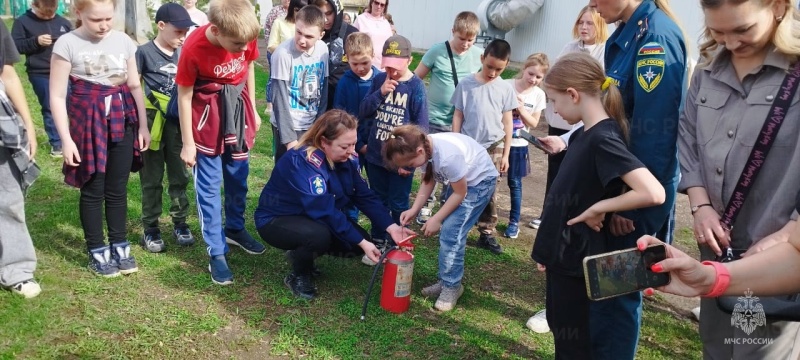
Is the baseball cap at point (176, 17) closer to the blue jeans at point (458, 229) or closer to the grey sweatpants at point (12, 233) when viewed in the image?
the grey sweatpants at point (12, 233)

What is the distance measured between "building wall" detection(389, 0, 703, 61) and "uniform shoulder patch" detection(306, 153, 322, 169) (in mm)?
7908

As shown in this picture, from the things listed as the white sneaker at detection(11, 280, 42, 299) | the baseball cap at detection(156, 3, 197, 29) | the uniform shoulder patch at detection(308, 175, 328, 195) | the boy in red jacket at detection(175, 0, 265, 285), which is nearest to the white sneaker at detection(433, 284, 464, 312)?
the uniform shoulder patch at detection(308, 175, 328, 195)

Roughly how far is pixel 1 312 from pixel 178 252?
1229 mm

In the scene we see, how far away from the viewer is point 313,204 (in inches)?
154

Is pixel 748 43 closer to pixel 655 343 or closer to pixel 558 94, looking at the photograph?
pixel 558 94

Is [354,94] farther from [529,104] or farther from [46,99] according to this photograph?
[46,99]

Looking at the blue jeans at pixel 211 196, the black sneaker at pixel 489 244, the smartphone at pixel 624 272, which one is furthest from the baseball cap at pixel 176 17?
the smartphone at pixel 624 272

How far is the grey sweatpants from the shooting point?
11.8 ft

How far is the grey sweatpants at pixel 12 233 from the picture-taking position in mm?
3609

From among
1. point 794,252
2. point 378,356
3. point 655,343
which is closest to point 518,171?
point 655,343

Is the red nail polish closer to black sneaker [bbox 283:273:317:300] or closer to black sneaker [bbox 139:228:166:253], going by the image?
black sneaker [bbox 283:273:317:300]

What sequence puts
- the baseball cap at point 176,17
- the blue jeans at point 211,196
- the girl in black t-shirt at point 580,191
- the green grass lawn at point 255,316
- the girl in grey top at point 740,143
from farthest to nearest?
the baseball cap at point 176,17 → the blue jeans at point 211,196 → the green grass lawn at point 255,316 → the girl in black t-shirt at point 580,191 → the girl in grey top at point 740,143

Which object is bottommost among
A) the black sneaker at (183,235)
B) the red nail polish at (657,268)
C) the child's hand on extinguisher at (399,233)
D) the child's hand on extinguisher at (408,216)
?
the black sneaker at (183,235)

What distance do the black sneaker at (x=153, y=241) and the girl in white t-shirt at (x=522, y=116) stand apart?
8.88 ft
